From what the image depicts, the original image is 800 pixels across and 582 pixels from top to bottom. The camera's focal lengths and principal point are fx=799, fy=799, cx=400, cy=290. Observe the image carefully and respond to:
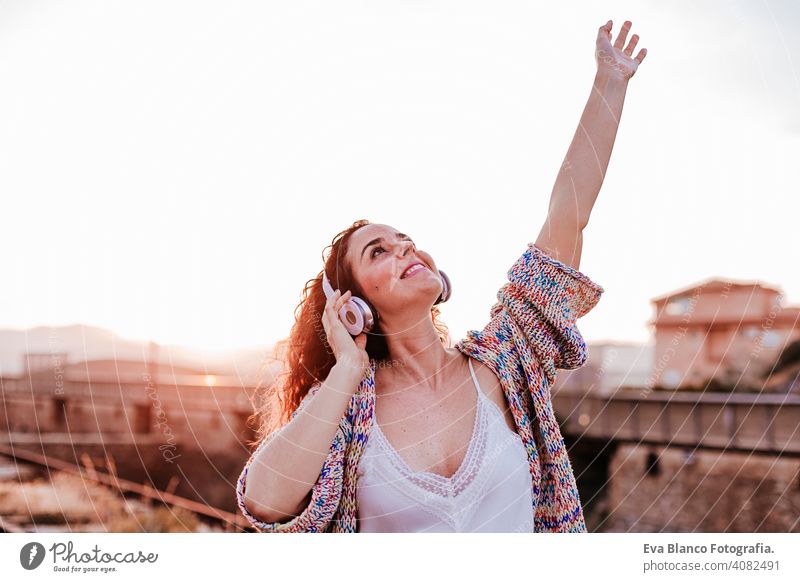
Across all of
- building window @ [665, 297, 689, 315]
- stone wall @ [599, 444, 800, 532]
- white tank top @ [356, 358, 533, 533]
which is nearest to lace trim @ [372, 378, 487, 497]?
white tank top @ [356, 358, 533, 533]

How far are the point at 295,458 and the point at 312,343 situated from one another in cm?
43

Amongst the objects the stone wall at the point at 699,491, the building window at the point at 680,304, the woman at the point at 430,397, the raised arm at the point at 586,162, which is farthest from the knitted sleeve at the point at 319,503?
the stone wall at the point at 699,491

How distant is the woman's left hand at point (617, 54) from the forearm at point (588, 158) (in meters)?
0.04

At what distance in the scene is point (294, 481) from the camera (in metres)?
1.66

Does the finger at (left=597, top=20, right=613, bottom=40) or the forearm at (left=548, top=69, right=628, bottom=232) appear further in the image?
the finger at (left=597, top=20, right=613, bottom=40)

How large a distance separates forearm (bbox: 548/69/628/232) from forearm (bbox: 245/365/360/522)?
678mm

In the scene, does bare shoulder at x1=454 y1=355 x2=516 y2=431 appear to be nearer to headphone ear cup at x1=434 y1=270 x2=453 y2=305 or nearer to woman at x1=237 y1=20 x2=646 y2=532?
woman at x1=237 y1=20 x2=646 y2=532

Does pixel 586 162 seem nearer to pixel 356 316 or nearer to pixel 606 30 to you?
pixel 606 30

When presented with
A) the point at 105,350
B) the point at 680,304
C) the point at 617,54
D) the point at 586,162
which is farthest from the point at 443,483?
the point at 680,304

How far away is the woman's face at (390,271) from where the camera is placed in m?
1.82

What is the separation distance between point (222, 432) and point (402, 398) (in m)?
6.08

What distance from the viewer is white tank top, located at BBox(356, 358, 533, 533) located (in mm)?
1741

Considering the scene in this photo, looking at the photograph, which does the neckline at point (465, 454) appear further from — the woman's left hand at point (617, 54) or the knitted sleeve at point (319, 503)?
the woman's left hand at point (617, 54)
